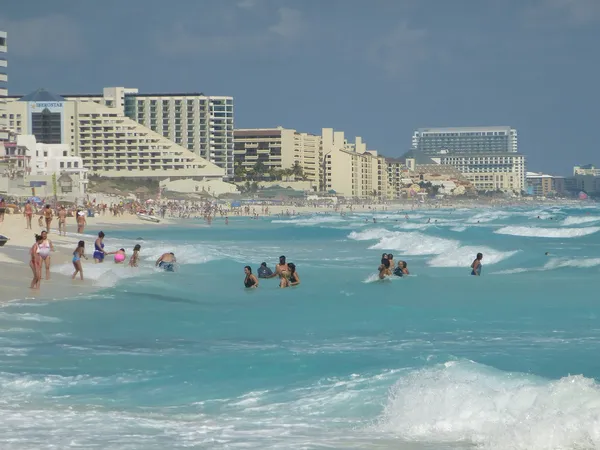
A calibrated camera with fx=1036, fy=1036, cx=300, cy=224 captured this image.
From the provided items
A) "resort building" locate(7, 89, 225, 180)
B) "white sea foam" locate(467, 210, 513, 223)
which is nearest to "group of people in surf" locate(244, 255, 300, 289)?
"white sea foam" locate(467, 210, 513, 223)

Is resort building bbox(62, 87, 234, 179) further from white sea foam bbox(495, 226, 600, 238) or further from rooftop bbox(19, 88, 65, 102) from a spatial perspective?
white sea foam bbox(495, 226, 600, 238)

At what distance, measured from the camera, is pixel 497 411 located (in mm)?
9062

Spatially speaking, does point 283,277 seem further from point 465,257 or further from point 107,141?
point 107,141

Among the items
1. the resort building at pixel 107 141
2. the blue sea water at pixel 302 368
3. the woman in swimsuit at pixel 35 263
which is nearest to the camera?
the blue sea water at pixel 302 368

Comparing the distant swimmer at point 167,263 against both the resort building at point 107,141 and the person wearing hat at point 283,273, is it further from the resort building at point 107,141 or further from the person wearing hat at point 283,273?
the resort building at point 107,141

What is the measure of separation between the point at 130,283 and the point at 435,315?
7.48m

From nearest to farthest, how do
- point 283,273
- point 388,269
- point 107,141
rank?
point 283,273, point 388,269, point 107,141

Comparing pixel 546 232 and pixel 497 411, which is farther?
pixel 546 232

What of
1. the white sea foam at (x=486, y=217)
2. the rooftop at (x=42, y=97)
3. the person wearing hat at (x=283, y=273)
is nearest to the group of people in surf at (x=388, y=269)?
the person wearing hat at (x=283, y=273)

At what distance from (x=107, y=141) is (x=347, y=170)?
44.2 meters

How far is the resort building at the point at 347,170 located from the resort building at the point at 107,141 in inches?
1329

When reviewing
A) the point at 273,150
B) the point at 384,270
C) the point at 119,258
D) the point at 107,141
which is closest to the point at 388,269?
the point at 384,270

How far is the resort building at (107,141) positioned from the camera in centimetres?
13338

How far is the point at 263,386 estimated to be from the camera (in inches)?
427
